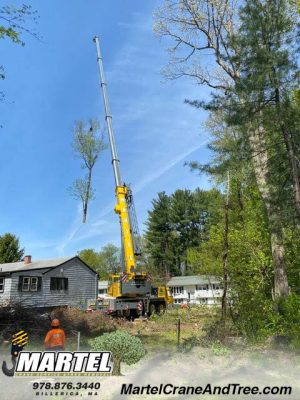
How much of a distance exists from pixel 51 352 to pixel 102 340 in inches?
36.5

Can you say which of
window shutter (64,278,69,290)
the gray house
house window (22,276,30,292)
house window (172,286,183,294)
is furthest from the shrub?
house window (172,286,183,294)

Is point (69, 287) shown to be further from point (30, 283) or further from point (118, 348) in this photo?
point (118, 348)

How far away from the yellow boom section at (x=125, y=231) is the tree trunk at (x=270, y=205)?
38.1 ft

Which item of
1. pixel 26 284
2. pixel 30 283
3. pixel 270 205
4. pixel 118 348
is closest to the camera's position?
pixel 118 348

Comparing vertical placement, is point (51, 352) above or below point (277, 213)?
below

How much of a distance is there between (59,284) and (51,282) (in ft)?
2.99

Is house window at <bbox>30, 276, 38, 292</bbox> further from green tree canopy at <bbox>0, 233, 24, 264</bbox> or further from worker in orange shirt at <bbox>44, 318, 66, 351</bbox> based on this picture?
worker in orange shirt at <bbox>44, 318, 66, 351</bbox>

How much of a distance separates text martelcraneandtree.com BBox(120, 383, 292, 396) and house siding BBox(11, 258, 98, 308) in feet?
91.3

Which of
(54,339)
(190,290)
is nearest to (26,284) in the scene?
(54,339)

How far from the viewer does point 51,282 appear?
35875mm

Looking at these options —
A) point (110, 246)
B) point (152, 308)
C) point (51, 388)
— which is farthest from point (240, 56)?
point (110, 246)

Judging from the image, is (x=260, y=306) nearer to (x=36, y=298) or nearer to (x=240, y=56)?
(x=240, y=56)

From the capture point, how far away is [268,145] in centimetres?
1100

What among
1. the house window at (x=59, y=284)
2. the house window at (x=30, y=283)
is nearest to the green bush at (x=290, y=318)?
the house window at (x=30, y=283)
